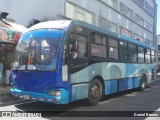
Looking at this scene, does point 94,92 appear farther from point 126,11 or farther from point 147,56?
point 126,11

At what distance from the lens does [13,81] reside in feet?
31.4

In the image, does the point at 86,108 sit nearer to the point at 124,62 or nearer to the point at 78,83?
the point at 78,83

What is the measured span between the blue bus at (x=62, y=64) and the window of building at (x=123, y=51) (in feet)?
5.08

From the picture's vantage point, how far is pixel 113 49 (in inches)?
497

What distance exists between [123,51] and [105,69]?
2.47m

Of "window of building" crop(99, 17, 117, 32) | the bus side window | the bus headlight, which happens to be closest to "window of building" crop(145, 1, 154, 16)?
"window of building" crop(99, 17, 117, 32)

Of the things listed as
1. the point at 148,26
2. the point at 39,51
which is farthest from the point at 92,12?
the point at 148,26

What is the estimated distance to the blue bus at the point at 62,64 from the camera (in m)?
8.81

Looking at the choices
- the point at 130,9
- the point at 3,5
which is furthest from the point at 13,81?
the point at 130,9

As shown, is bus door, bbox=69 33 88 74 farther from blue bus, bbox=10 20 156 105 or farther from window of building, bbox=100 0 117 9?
window of building, bbox=100 0 117 9

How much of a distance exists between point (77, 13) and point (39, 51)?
631 inches

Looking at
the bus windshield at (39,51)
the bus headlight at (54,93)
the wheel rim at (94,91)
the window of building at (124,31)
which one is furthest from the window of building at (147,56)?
the window of building at (124,31)

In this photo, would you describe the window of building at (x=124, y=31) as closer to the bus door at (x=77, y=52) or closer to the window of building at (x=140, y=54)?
the window of building at (x=140, y=54)

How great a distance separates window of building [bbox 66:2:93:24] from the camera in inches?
912
